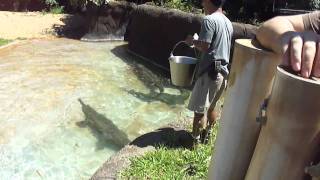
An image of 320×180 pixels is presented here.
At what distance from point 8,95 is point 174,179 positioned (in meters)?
4.61

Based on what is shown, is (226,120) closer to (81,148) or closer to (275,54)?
(275,54)

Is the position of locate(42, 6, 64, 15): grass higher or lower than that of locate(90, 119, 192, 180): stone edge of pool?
higher

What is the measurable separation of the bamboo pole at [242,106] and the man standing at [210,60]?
11.7ft

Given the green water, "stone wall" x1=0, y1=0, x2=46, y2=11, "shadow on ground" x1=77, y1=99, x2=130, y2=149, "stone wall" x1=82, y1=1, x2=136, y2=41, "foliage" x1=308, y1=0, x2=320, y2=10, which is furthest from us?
"stone wall" x1=0, y1=0, x2=46, y2=11

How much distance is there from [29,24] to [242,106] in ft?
44.5

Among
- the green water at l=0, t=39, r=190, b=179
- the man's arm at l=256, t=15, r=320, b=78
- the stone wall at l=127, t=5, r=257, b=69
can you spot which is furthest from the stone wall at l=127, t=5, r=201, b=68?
A: the man's arm at l=256, t=15, r=320, b=78

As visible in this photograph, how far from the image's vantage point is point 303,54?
1041 mm

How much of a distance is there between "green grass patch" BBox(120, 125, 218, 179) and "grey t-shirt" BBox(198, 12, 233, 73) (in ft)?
3.14

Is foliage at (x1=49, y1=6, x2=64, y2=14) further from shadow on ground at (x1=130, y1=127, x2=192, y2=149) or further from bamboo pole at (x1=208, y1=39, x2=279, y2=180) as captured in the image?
bamboo pole at (x1=208, y1=39, x2=279, y2=180)

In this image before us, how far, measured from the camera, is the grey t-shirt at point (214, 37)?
5.00 metres

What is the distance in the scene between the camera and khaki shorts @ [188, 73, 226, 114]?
512 centimetres

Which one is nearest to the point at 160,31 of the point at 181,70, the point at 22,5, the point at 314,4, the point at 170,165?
the point at 314,4

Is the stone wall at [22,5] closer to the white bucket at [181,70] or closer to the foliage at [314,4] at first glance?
the foliage at [314,4]

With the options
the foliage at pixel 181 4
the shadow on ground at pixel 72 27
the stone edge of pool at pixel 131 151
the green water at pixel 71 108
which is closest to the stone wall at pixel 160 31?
the green water at pixel 71 108
